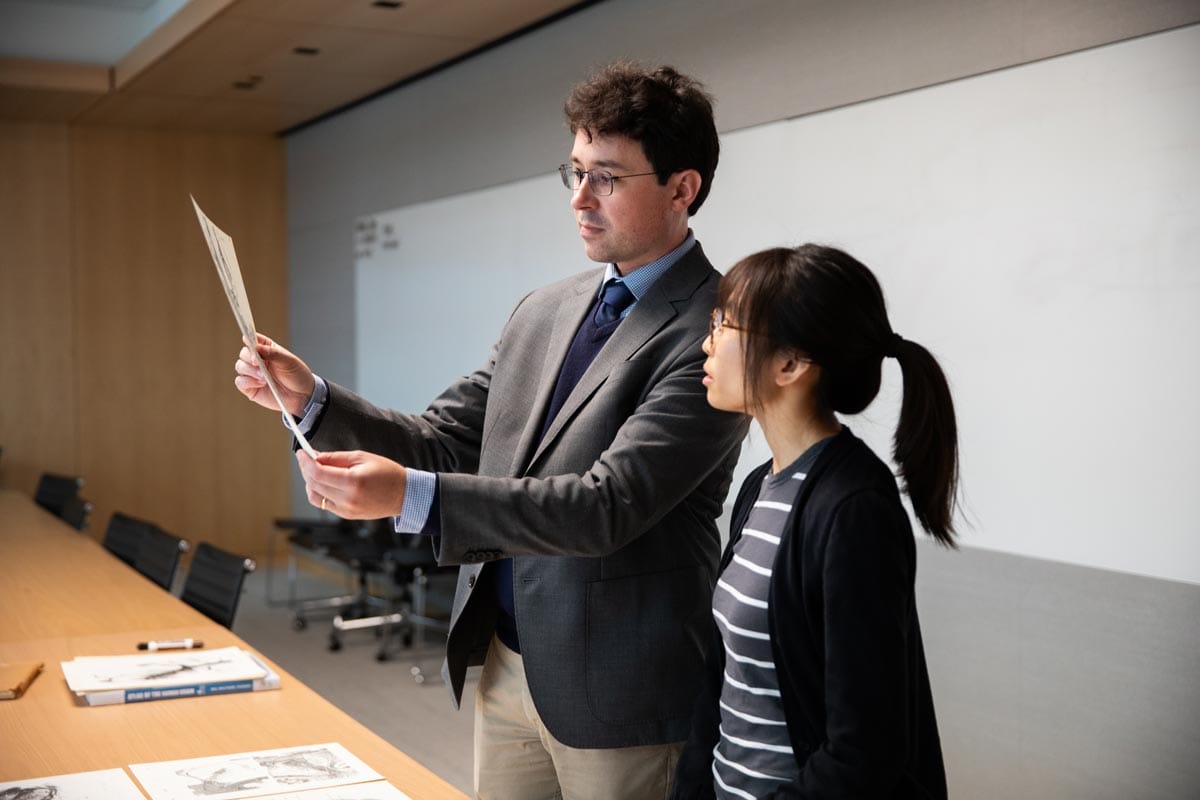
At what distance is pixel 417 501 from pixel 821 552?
58 centimetres

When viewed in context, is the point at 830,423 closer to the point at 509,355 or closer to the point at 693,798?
the point at 693,798

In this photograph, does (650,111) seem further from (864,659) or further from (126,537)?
(126,537)

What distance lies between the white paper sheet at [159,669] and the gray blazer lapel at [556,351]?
940 mm

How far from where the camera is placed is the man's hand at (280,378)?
2111 millimetres

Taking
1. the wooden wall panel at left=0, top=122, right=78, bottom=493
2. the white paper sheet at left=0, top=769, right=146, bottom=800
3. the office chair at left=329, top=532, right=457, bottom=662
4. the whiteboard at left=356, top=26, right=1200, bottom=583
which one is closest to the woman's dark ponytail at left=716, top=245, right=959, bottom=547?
the white paper sheet at left=0, top=769, right=146, bottom=800

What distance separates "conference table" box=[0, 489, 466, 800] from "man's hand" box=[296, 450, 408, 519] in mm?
517

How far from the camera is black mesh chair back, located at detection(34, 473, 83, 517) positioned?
7339mm

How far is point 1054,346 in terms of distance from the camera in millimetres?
3443

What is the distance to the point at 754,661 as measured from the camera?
159 cm

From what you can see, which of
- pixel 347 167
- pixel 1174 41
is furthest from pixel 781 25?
pixel 347 167

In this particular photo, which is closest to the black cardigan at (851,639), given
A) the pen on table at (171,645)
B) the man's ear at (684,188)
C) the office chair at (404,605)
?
the man's ear at (684,188)

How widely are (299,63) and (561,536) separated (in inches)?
229

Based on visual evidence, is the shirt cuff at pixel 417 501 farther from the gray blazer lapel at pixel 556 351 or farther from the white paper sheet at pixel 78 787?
the white paper sheet at pixel 78 787

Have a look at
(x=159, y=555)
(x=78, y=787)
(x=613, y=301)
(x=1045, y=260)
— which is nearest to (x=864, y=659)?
(x=613, y=301)
